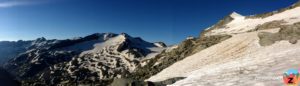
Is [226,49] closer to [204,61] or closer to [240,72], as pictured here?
[204,61]

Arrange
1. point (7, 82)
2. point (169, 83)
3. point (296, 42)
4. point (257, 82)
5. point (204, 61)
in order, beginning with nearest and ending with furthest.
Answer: point (257, 82) → point (169, 83) → point (296, 42) → point (204, 61) → point (7, 82)

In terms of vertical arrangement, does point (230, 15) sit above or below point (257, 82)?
above

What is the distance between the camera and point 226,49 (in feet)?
117

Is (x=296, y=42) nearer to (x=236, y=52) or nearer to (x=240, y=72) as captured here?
(x=236, y=52)

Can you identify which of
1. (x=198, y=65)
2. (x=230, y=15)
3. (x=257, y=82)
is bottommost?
(x=257, y=82)

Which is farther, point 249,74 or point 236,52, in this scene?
point 236,52

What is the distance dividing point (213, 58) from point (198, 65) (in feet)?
4.97

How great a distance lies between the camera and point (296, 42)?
27.5m

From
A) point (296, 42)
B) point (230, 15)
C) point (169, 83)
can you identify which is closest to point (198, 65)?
point (296, 42)

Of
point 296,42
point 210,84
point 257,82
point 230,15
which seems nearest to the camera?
point 257,82

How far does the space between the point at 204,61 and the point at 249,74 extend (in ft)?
50.9

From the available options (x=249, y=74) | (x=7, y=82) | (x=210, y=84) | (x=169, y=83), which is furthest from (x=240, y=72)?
(x=7, y=82)

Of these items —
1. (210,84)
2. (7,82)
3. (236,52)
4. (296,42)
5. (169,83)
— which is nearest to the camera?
(210,84)

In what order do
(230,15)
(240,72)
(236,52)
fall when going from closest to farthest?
1. (240,72)
2. (236,52)
3. (230,15)
